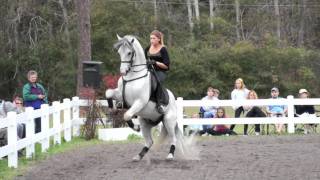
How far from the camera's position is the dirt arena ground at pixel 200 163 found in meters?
9.90

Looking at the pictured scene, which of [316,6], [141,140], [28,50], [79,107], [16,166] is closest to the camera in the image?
[16,166]

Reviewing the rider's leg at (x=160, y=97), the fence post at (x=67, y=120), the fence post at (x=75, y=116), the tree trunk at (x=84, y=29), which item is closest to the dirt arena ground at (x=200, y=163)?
the rider's leg at (x=160, y=97)

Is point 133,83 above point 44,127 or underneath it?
above

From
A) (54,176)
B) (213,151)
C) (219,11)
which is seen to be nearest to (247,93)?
(213,151)

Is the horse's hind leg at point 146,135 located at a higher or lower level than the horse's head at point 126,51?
lower

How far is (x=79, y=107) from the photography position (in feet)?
61.1

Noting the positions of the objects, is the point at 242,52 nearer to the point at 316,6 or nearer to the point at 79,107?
the point at 316,6

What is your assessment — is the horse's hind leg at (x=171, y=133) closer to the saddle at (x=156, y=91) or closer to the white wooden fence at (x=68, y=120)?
the saddle at (x=156, y=91)

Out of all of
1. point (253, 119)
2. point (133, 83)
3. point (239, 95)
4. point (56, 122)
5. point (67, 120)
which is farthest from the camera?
point (239, 95)

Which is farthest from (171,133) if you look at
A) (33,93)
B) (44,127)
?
(33,93)

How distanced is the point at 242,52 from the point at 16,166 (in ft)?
130

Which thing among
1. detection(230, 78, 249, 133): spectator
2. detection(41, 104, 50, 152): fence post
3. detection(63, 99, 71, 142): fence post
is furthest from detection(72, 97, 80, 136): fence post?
detection(230, 78, 249, 133): spectator

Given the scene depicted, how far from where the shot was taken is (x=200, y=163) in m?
11.4

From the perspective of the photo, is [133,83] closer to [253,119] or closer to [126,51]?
[126,51]
